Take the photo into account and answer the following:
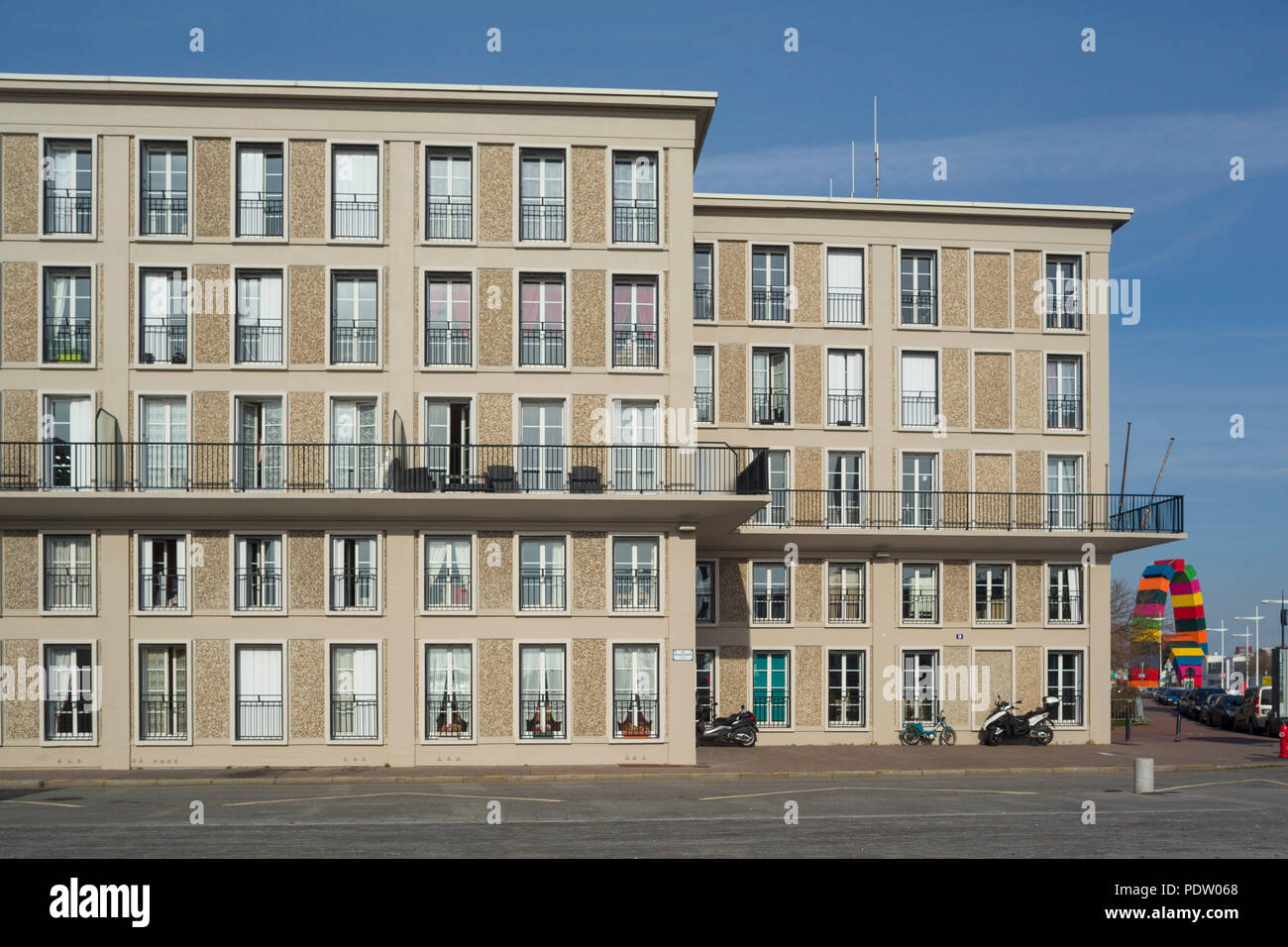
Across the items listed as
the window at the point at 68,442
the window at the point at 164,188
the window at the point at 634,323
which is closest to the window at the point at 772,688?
the window at the point at 634,323

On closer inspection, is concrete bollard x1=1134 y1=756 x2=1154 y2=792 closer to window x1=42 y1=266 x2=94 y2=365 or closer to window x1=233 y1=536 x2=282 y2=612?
window x1=233 y1=536 x2=282 y2=612

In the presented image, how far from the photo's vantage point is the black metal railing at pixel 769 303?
36125 millimetres

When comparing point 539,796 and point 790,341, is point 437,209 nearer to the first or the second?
point 790,341

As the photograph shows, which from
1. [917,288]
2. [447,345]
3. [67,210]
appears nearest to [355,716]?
[447,345]

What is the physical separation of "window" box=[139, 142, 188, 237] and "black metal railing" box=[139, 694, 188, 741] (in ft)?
34.5

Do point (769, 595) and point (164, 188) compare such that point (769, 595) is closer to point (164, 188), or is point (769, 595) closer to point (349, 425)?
point (349, 425)

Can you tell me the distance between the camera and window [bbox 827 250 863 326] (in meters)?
36.2

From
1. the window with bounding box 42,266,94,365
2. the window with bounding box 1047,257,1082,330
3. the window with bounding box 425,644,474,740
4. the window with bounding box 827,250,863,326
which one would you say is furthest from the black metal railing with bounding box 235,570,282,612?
the window with bounding box 1047,257,1082,330

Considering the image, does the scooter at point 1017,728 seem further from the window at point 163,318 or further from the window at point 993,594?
the window at point 163,318

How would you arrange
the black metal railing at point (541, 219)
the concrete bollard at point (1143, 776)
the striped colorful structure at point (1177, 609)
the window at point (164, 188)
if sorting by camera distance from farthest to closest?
1. the striped colorful structure at point (1177, 609)
2. the black metal railing at point (541, 219)
3. the window at point (164, 188)
4. the concrete bollard at point (1143, 776)

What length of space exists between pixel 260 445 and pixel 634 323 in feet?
29.2

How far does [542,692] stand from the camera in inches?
1148

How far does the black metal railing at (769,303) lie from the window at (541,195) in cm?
814
